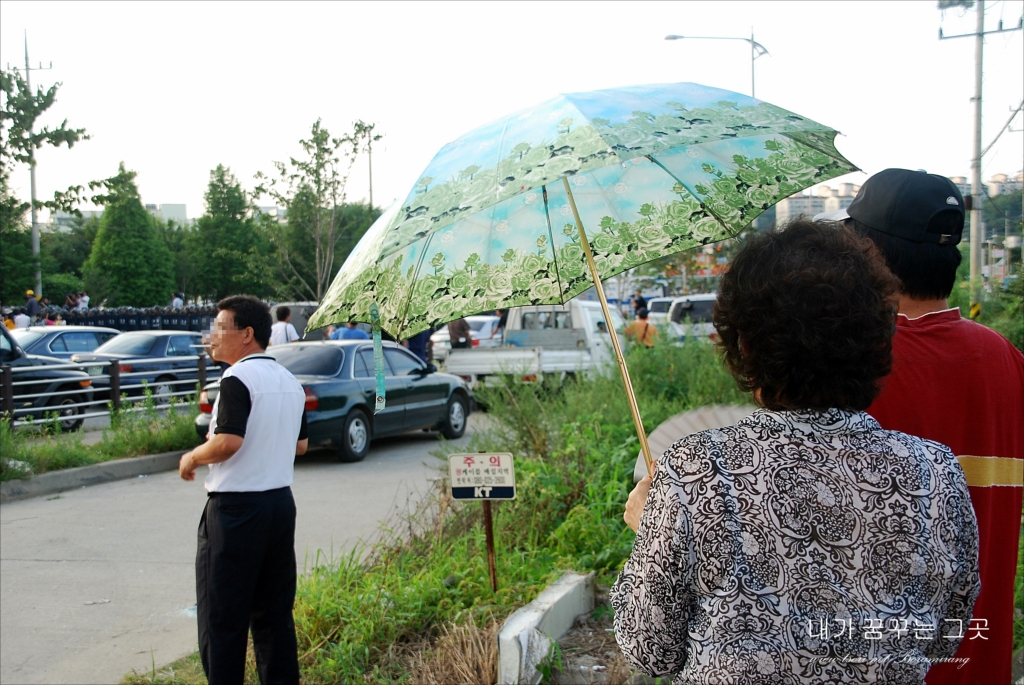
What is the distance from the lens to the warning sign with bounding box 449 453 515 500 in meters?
4.50

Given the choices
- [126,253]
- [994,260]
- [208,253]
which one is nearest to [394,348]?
[994,260]

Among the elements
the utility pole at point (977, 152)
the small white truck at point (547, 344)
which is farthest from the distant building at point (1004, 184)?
the small white truck at point (547, 344)

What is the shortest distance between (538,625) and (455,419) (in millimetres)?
9887

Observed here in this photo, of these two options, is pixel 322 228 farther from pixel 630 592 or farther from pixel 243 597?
pixel 630 592

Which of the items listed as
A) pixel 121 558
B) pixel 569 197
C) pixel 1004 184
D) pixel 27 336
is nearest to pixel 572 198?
pixel 569 197

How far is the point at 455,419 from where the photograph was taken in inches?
542

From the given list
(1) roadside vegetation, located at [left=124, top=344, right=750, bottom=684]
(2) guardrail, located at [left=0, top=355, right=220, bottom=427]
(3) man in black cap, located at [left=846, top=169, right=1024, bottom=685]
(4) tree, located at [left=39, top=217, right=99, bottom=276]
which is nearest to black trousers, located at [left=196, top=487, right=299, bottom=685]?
(1) roadside vegetation, located at [left=124, top=344, right=750, bottom=684]

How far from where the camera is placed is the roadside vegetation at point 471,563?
4176mm

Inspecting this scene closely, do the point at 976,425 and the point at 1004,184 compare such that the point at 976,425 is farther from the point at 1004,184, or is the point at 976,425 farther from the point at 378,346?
the point at 1004,184

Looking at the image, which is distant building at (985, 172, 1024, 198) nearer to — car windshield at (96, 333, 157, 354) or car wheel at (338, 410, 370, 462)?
car wheel at (338, 410, 370, 462)

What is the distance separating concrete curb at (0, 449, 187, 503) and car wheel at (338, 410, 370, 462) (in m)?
2.13

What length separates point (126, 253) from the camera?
5831cm

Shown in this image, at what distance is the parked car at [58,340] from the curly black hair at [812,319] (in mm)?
16238

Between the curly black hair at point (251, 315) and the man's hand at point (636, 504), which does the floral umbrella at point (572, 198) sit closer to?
the man's hand at point (636, 504)
